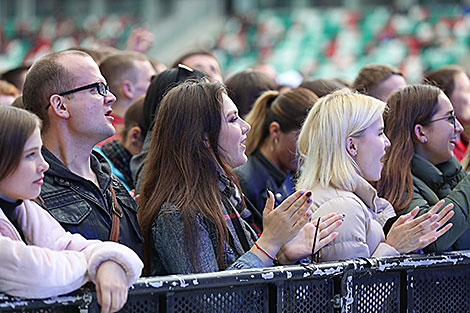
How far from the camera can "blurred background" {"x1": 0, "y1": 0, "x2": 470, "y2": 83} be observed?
16.5 m

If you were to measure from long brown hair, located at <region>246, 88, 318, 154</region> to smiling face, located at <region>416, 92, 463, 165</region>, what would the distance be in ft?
2.38

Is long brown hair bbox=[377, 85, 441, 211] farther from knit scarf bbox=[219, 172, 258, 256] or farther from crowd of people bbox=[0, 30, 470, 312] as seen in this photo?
knit scarf bbox=[219, 172, 258, 256]

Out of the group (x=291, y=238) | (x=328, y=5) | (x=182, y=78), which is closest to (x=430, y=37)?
(x=328, y=5)

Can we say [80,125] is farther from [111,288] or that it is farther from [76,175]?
[111,288]

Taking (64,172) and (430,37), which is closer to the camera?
(64,172)

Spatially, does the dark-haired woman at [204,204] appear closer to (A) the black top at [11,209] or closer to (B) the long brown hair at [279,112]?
(A) the black top at [11,209]

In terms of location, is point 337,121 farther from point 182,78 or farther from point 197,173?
point 182,78

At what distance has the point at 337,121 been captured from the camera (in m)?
3.07

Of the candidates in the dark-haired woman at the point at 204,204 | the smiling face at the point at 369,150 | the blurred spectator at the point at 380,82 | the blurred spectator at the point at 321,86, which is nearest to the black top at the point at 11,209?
the dark-haired woman at the point at 204,204

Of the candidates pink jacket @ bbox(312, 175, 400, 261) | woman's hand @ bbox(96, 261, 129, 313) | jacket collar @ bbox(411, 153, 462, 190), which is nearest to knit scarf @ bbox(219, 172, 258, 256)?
pink jacket @ bbox(312, 175, 400, 261)

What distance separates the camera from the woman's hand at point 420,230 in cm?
281

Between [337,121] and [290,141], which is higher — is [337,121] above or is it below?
above

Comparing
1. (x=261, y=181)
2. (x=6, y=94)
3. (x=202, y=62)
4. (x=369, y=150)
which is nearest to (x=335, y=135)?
(x=369, y=150)

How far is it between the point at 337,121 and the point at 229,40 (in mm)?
18361
